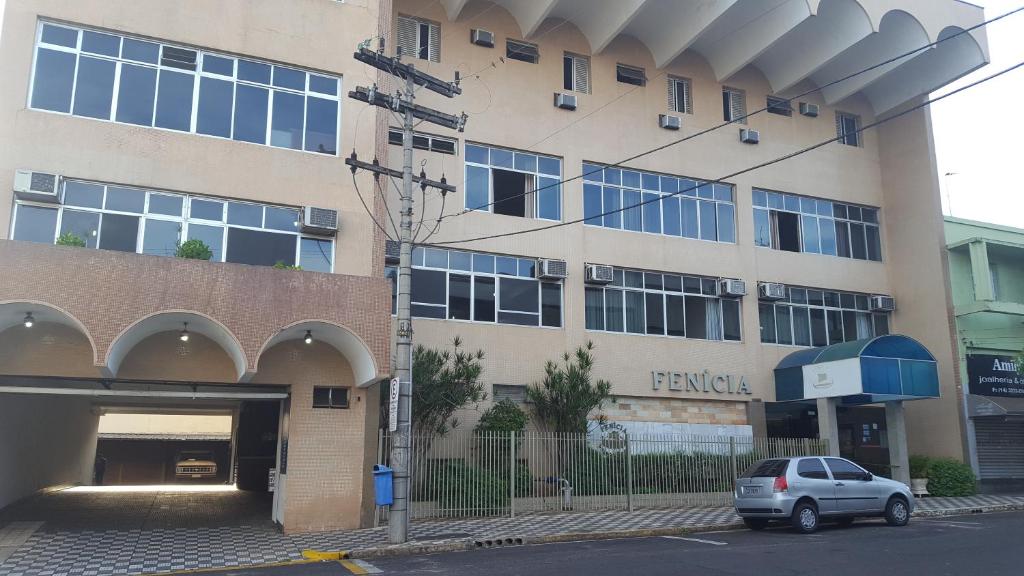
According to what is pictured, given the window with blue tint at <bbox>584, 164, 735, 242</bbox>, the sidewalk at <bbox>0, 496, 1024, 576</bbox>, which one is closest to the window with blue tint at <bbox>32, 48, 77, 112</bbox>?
the sidewalk at <bbox>0, 496, 1024, 576</bbox>

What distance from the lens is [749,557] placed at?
12328mm

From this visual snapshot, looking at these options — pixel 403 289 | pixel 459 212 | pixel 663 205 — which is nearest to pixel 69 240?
pixel 403 289

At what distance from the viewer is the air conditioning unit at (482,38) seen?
22.8m

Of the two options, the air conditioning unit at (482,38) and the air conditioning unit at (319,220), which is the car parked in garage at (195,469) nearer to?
the air conditioning unit at (319,220)

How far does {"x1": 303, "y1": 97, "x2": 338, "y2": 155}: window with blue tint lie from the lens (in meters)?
17.4

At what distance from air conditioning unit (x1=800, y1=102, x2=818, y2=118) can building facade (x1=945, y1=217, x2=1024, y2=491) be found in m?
5.74

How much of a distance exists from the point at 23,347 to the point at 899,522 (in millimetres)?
17113

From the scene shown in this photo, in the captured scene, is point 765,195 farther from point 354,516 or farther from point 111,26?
point 111,26

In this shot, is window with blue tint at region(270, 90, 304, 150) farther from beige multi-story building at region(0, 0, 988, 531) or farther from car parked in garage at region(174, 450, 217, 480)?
car parked in garage at region(174, 450, 217, 480)

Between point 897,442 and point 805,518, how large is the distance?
943 cm

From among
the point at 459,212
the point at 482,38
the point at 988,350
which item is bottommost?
the point at 988,350

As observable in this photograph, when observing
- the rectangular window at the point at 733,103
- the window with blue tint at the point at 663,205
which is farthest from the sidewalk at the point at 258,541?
the rectangular window at the point at 733,103

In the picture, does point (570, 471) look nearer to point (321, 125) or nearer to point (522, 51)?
point (321, 125)

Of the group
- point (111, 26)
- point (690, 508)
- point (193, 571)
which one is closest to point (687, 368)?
point (690, 508)
